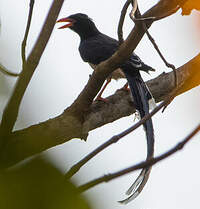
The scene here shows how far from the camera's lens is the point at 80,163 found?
3.43ft

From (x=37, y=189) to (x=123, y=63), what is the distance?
8.73 feet

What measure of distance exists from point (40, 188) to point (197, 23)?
42cm

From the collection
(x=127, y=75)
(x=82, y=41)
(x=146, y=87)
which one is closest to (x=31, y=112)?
(x=146, y=87)

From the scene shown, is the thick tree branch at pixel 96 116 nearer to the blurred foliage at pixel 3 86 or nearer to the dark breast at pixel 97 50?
the dark breast at pixel 97 50

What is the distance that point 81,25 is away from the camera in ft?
23.1

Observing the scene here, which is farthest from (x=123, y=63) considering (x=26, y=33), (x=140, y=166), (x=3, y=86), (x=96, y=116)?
(x=140, y=166)

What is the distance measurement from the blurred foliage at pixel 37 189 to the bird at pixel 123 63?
4.76 feet

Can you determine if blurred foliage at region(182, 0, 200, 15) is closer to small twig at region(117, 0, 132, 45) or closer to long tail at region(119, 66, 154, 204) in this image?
long tail at region(119, 66, 154, 204)

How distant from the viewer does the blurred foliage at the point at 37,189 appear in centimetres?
58

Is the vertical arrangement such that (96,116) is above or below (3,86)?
below

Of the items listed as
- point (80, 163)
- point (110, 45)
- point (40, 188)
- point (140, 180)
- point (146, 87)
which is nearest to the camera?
point (40, 188)

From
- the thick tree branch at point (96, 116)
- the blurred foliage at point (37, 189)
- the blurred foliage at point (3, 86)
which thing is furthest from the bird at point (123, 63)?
the blurred foliage at point (37, 189)

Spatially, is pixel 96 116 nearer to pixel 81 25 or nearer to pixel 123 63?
pixel 123 63

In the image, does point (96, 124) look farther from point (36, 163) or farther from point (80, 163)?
point (36, 163)
